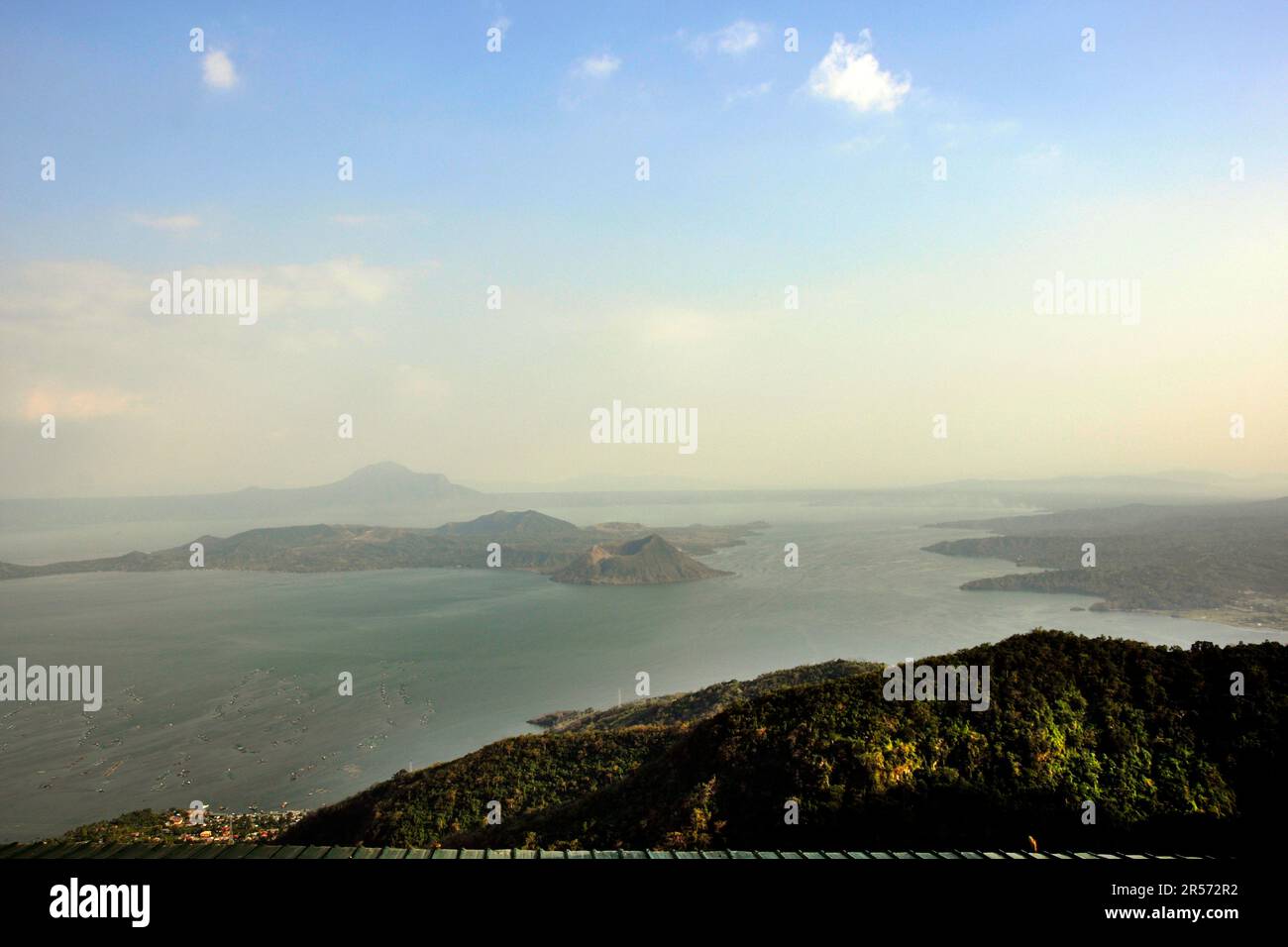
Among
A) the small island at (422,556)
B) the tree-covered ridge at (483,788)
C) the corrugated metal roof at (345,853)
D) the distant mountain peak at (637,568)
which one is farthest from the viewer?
the small island at (422,556)

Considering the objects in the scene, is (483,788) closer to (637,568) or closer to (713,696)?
(713,696)

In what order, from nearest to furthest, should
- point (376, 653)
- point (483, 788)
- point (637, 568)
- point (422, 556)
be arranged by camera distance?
point (483, 788) → point (376, 653) → point (637, 568) → point (422, 556)

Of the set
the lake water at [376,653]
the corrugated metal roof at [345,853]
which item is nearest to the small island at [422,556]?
the lake water at [376,653]

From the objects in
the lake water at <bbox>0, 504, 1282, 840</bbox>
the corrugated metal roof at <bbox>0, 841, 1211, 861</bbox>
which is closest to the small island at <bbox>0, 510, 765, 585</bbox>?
the lake water at <bbox>0, 504, 1282, 840</bbox>

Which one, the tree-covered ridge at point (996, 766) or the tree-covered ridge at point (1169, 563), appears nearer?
the tree-covered ridge at point (996, 766)

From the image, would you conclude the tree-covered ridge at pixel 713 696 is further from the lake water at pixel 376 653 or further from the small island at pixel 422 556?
the small island at pixel 422 556

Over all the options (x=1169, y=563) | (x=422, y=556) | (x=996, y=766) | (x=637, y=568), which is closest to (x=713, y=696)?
(x=996, y=766)
